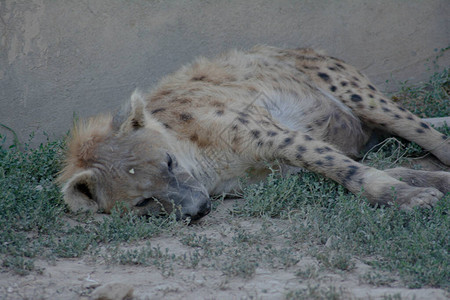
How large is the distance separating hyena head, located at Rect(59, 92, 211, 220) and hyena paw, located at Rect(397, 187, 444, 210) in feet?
3.46

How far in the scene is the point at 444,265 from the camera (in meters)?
2.24

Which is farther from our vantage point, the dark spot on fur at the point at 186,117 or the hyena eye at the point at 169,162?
the dark spot on fur at the point at 186,117

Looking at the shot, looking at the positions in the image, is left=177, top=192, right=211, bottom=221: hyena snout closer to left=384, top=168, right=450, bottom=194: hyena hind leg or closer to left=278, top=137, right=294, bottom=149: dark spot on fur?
left=278, top=137, right=294, bottom=149: dark spot on fur

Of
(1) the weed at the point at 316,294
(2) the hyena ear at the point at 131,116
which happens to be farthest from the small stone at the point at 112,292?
(2) the hyena ear at the point at 131,116

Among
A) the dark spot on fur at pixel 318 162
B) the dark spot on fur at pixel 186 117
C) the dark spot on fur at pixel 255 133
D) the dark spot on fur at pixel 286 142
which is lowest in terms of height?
the dark spot on fur at pixel 318 162

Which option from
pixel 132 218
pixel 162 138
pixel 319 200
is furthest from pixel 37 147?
pixel 319 200

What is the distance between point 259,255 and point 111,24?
272cm

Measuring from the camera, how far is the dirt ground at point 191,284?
2.11m

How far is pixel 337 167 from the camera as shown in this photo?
3.40 metres

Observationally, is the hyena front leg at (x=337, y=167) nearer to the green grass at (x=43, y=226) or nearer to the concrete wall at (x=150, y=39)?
the green grass at (x=43, y=226)

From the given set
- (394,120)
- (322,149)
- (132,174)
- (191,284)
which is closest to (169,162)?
(132,174)

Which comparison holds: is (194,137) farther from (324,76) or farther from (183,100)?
(324,76)

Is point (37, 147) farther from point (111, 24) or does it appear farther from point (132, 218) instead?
point (132, 218)

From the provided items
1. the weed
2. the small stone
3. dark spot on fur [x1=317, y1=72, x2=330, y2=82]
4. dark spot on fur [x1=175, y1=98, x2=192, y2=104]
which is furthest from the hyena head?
dark spot on fur [x1=317, y1=72, x2=330, y2=82]
